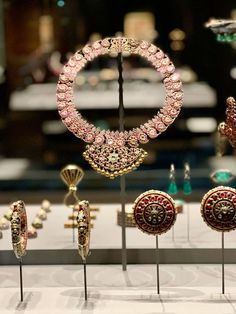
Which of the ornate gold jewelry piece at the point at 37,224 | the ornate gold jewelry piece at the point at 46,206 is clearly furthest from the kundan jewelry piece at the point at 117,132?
the ornate gold jewelry piece at the point at 46,206

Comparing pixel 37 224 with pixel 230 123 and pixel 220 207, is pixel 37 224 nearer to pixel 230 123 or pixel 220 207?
pixel 230 123

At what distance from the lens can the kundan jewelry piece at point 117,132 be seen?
3025 millimetres

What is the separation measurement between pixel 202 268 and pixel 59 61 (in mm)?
1530

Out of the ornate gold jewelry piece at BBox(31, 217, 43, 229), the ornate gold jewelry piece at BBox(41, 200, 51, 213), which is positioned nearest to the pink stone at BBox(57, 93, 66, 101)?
the ornate gold jewelry piece at BBox(31, 217, 43, 229)

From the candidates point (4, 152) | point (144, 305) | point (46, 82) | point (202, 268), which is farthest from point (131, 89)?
point (144, 305)

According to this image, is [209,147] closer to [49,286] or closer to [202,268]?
[202,268]

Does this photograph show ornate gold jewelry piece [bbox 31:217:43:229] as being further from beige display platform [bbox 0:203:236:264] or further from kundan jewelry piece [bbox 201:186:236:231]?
kundan jewelry piece [bbox 201:186:236:231]

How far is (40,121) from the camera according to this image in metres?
4.24

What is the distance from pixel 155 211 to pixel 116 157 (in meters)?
0.37

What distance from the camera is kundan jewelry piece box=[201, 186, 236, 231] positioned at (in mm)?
2799

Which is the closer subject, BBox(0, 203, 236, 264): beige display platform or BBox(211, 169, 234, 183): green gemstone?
BBox(0, 203, 236, 264): beige display platform

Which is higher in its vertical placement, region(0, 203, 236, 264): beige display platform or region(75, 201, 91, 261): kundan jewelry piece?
region(75, 201, 91, 261): kundan jewelry piece

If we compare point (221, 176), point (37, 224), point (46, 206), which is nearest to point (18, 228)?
point (37, 224)

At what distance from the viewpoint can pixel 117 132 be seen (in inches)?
122
